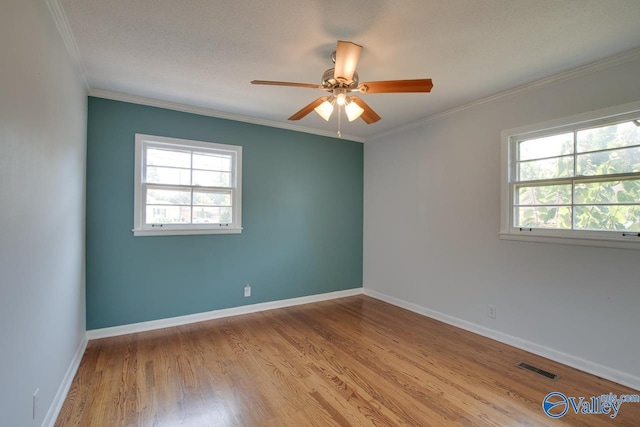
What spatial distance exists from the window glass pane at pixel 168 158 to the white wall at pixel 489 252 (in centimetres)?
280

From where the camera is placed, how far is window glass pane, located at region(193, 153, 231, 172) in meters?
3.65

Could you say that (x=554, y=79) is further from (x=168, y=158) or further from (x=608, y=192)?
(x=168, y=158)

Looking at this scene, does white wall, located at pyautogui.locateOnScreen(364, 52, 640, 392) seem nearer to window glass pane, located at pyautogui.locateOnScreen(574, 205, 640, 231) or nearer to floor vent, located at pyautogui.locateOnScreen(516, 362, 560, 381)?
window glass pane, located at pyautogui.locateOnScreen(574, 205, 640, 231)

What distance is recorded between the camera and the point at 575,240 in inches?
101

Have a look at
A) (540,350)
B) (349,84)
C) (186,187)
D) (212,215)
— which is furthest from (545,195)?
(186,187)

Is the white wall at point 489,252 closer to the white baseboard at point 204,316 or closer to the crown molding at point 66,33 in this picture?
the white baseboard at point 204,316

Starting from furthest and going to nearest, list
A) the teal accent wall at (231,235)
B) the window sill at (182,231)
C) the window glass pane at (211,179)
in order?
the window glass pane at (211,179), the window sill at (182,231), the teal accent wall at (231,235)

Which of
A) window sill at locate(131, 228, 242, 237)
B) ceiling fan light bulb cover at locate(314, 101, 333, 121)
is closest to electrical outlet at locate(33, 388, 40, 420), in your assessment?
window sill at locate(131, 228, 242, 237)

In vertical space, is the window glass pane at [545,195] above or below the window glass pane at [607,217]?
above

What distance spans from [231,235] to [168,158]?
47.2 inches

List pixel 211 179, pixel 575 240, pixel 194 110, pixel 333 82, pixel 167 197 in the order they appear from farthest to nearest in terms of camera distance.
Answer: pixel 211 179 → pixel 194 110 → pixel 167 197 → pixel 575 240 → pixel 333 82

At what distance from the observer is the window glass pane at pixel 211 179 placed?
143 inches

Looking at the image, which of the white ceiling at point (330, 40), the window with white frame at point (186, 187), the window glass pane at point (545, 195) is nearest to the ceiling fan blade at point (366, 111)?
the white ceiling at point (330, 40)

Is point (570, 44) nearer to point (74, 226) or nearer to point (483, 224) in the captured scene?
point (483, 224)
